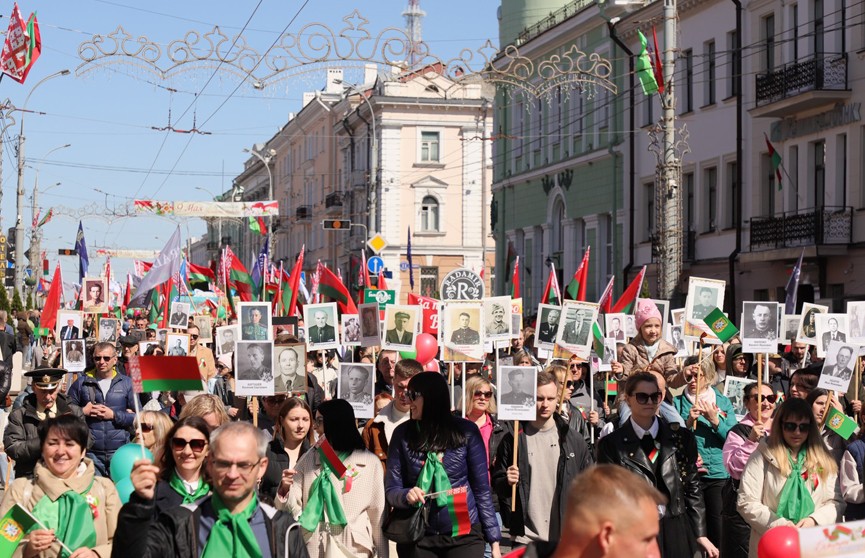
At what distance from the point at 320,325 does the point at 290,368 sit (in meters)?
4.66

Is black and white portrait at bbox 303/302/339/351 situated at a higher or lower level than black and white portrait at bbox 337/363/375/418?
higher

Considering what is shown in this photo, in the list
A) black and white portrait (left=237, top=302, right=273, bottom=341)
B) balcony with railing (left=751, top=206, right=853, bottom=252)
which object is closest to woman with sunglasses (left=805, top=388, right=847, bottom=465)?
black and white portrait (left=237, top=302, right=273, bottom=341)

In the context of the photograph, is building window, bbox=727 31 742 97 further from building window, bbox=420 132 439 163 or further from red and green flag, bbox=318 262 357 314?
building window, bbox=420 132 439 163

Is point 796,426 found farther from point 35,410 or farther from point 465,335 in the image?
point 465,335

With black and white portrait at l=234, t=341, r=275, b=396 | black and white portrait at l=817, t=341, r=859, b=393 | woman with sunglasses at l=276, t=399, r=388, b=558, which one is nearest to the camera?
woman with sunglasses at l=276, t=399, r=388, b=558

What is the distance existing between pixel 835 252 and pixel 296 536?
24.7 metres

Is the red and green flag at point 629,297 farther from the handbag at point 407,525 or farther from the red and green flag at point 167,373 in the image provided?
the red and green flag at point 167,373

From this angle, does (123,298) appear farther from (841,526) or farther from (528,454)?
(841,526)

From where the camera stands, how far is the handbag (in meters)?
7.60

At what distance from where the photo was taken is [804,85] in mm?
29547

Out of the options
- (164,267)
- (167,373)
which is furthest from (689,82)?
(167,373)

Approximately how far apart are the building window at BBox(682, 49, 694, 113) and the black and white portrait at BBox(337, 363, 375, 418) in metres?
26.1

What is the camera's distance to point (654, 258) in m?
37.2

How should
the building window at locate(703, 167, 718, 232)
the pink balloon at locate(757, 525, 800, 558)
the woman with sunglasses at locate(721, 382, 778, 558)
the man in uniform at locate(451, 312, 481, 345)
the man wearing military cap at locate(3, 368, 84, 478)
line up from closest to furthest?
the pink balloon at locate(757, 525, 800, 558) → the woman with sunglasses at locate(721, 382, 778, 558) → the man wearing military cap at locate(3, 368, 84, 478) → the man in uniform at locate(451, 312, 481, 345) → the building window at locate(703, 167, 718, 232)
